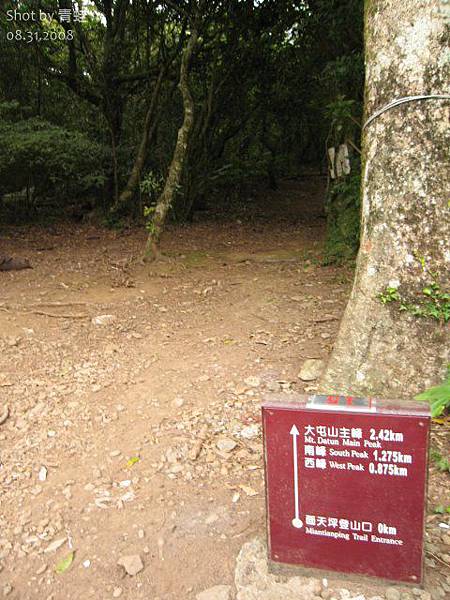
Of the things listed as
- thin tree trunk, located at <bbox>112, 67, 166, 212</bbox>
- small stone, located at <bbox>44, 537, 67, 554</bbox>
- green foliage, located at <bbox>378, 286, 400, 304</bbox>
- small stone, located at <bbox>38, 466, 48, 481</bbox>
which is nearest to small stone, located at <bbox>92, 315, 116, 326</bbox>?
small stone, located at <bbox>38, 466, 48, 481</bbox>

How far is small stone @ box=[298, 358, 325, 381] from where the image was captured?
412cm

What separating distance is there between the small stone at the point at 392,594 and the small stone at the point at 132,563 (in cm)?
121

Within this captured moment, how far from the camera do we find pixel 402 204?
10.3 ft

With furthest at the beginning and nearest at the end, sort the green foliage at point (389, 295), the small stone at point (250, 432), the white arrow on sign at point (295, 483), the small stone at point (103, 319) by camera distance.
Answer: the small stone at point (103, 319) < the small stone at point (250, 432) < the green foliage at point (389, 295) < the white arrow on sign at point (295, 483)

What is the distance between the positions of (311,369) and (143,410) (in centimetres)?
146

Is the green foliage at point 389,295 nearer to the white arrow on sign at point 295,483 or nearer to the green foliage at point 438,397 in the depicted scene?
the green foliage at point 438,397

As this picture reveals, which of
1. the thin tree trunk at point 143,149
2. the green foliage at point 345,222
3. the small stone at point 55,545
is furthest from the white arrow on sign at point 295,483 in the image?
the thin tree trunk at point 143,149

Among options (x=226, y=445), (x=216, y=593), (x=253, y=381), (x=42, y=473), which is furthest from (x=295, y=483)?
(x=253, y=381)

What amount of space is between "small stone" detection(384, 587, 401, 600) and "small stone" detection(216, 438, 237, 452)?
56.0 inches

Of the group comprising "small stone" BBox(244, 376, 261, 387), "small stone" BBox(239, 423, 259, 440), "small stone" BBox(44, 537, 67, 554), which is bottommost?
"small stone" BBox(44, 537, 67, 554)

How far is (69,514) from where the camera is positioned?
2.91 metres

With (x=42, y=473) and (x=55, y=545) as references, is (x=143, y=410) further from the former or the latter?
(x=55, y=545)

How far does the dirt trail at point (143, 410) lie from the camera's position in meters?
2.61
